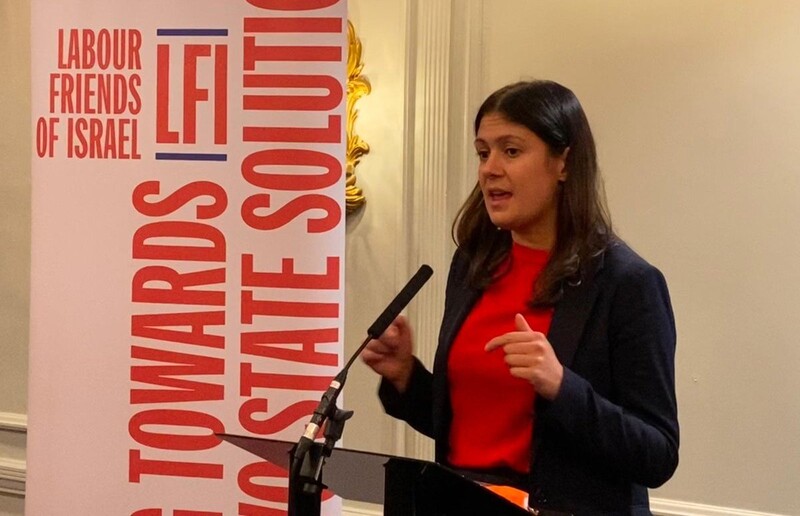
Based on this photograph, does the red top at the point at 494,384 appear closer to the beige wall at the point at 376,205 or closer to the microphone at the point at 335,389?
the microphone at the point at 335,389

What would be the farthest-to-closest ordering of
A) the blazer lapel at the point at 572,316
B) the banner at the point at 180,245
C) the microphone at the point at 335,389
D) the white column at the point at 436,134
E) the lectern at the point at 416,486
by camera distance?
the white column at the point at 436,134 < the banner at the point at 180,245 < the blazer lapel at the point at 572,316 < the microphone at the point at 335,389 < the lectern at the point at 416,486

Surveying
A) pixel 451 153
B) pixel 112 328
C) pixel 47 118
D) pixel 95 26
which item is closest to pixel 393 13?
pixel 451 153

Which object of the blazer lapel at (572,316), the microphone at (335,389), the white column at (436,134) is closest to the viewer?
the microphone at (335,389)

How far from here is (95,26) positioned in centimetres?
199

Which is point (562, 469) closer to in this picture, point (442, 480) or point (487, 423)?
point (487, 423)

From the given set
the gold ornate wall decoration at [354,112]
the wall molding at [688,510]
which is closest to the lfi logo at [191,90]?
the gold ornate wall decoration at [354,112]

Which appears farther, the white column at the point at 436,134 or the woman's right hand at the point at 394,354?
the white column at the point at 436,134

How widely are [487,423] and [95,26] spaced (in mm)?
1325

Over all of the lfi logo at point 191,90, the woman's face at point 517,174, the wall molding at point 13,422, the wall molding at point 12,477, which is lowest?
the wall molding at point 12,477

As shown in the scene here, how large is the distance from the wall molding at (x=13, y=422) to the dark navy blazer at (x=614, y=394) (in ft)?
7.29

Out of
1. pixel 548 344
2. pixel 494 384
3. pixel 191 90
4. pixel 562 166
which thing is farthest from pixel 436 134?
pixel 548 344

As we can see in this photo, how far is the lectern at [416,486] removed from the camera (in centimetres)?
90

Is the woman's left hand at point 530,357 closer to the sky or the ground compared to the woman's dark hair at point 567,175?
closer to the ground

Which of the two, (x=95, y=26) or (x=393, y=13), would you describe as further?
(x=393, y=13)
